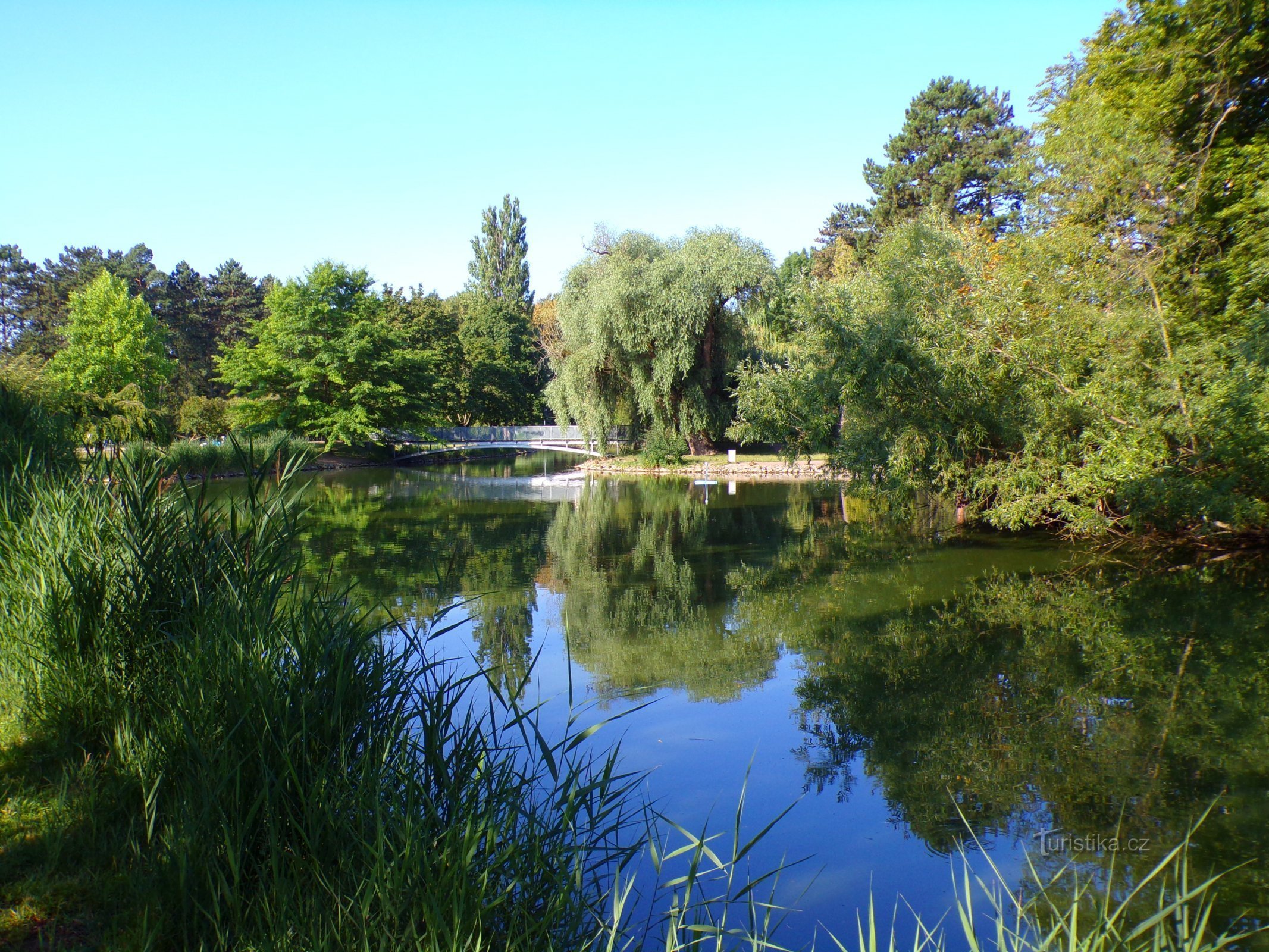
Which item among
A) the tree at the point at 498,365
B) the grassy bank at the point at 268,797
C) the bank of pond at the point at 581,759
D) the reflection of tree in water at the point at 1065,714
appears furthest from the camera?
the tree at the point at 498,365

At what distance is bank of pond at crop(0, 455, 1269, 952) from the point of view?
2.63m

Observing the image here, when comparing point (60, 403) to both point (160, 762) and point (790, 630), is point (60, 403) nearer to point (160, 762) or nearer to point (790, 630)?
point (790, 630)

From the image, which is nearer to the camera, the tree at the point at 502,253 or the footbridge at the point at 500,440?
the footbridge at the point at 500,440

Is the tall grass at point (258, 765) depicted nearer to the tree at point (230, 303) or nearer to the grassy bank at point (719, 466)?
the grassy bank at point (719, 466)

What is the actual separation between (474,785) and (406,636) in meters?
0.98

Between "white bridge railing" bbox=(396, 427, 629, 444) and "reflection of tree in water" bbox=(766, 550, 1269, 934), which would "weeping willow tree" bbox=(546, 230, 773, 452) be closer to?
"white bridge railing" bbox=(396, 427, 629, 444)

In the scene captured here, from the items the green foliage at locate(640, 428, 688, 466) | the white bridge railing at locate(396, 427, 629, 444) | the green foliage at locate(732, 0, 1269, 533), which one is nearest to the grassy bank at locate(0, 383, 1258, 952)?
the green foliage at locate(732, 0, 1269, 533)

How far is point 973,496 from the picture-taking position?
469 inches

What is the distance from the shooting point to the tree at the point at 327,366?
31.0 metres

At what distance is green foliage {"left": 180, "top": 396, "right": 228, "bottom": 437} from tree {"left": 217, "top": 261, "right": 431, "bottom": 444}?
40.6 inches

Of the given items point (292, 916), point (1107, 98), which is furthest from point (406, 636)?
point (1107, 98)

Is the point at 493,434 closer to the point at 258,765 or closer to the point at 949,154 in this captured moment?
the point at 949,154

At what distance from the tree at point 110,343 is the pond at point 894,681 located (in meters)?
24.4

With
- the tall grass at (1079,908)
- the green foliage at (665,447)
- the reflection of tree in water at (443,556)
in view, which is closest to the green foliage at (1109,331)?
the reflection of tree in water at (443,556)
